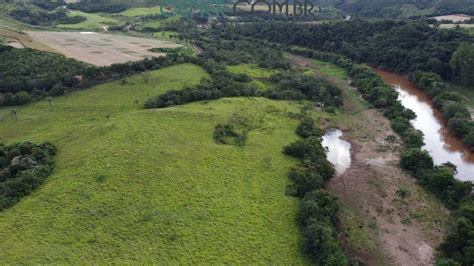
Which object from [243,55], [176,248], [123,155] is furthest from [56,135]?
[243,55]

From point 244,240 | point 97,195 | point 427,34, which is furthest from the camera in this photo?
point 427,34

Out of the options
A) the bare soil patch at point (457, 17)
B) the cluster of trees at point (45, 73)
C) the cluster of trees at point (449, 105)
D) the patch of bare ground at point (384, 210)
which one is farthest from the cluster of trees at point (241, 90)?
the bare soil patch at point (457, 17)

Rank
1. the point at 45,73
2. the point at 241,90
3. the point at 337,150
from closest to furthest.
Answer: the point at 337,150 < the point at 45,73 < the point at 241,90

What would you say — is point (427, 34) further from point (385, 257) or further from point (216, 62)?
point (385, 257)

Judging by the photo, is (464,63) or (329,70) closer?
(464,63)

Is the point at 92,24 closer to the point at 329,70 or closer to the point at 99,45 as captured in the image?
the point at 99,45

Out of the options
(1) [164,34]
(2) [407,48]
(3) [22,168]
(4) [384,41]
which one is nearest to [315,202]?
(3) [22,168]

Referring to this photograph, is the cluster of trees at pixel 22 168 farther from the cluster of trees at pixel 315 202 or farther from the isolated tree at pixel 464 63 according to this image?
the isolated tree at pixel 464 63
